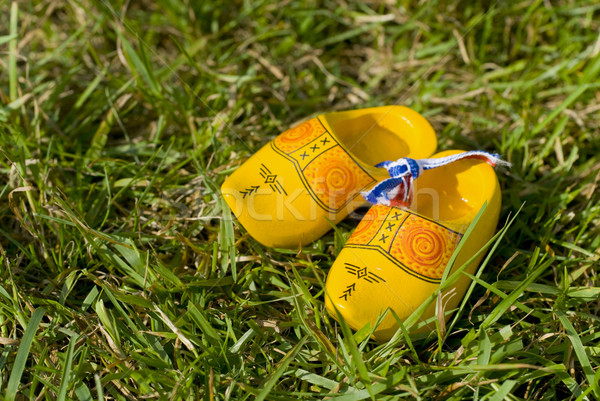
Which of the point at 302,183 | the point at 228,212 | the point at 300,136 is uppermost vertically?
the point at 300,136

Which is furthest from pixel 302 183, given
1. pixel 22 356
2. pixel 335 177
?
pixel 22 356

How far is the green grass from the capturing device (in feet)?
5.32

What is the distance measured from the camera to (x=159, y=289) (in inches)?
70.1

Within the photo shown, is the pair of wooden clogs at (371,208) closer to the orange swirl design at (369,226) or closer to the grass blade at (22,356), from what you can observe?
the orange swirl design at (369,226)

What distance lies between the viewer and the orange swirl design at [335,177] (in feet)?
6.21

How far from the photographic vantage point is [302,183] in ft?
6.21

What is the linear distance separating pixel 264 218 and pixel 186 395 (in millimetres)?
634

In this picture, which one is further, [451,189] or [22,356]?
[451,189]

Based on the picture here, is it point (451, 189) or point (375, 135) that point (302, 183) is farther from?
point (451, 189)

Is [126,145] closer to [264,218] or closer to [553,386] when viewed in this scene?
[264,218]

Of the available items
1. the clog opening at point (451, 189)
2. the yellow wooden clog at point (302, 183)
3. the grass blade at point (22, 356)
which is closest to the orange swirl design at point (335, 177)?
the yellow wooden clog at point (302, 183)

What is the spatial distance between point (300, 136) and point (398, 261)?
Result: 2.04ft

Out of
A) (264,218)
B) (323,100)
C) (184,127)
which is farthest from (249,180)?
(323,100)

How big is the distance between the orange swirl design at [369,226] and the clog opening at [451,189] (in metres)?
0.14
